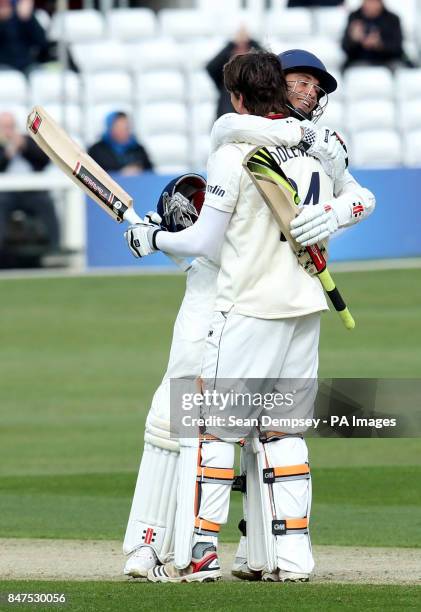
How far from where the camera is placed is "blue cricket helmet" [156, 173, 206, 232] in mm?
6023

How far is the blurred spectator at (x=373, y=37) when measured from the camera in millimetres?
19328

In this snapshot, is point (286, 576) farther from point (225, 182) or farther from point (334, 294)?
point (225, 182)

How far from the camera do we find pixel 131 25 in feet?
67.5

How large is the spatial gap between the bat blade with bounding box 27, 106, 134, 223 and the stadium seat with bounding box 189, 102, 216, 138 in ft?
43.3

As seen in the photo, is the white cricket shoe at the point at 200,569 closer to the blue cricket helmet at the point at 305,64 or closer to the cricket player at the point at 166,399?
the cricket player at the point at 166,399

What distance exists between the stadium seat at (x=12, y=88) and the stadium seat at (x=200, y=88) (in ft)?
6.95

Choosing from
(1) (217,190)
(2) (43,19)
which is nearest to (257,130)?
(1) (217,190)

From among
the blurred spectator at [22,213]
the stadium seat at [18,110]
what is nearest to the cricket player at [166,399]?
the blurred spectator at [22,213]

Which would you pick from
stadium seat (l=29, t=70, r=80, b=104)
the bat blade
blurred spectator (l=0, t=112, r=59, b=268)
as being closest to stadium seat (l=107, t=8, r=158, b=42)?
stadium seat (l=29, t=70, r=80, b=104)

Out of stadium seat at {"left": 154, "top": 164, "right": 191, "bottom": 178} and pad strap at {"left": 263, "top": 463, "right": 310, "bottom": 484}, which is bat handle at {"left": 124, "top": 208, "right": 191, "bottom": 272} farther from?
stadium seat at {"left": 154, "top": 164, "right": 191, "bottom": 178}

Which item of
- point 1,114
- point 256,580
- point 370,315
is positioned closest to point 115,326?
point 370,315

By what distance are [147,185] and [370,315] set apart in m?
3.27

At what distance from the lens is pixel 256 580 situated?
5.87 m

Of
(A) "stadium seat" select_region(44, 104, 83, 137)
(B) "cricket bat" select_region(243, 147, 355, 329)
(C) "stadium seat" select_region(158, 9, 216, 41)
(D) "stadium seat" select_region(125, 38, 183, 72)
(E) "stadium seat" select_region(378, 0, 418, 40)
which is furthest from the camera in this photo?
(E) "stadium seat" select_region(378, 0, 418, 40)
